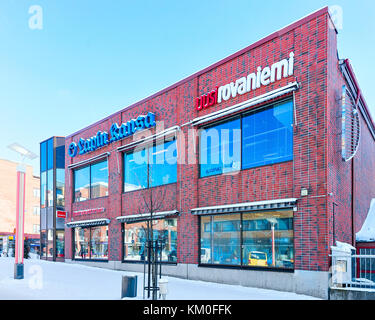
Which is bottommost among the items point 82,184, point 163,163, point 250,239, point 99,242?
point 99,242

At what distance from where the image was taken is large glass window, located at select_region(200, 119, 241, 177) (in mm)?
16891

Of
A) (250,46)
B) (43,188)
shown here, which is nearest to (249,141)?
(250,46)

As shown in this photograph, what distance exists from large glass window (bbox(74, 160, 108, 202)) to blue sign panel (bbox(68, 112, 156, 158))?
3.87 ft

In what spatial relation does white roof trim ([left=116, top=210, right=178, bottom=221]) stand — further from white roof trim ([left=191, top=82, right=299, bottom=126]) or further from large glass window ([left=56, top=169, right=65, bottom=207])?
large glass window ([left=56, top=169, right=65, bottom=207])

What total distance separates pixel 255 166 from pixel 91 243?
14380 mm

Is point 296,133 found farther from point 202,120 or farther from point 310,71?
point 202,120

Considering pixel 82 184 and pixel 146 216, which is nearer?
pixel 146 216

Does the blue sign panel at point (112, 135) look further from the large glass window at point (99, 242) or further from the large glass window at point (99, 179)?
the large glass window at point (99, 242)

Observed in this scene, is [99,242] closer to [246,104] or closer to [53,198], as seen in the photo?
[53,198]

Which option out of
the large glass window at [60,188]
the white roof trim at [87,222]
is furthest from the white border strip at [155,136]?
the large glass window at [60,188]

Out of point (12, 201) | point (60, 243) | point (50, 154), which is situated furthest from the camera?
point (12, 201)

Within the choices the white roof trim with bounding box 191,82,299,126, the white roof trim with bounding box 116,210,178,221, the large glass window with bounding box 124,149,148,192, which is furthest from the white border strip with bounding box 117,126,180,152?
the white roof trim with bounding box 116,210,178,221

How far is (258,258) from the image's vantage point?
15.4 meters

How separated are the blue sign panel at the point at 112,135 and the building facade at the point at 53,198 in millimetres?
4136
